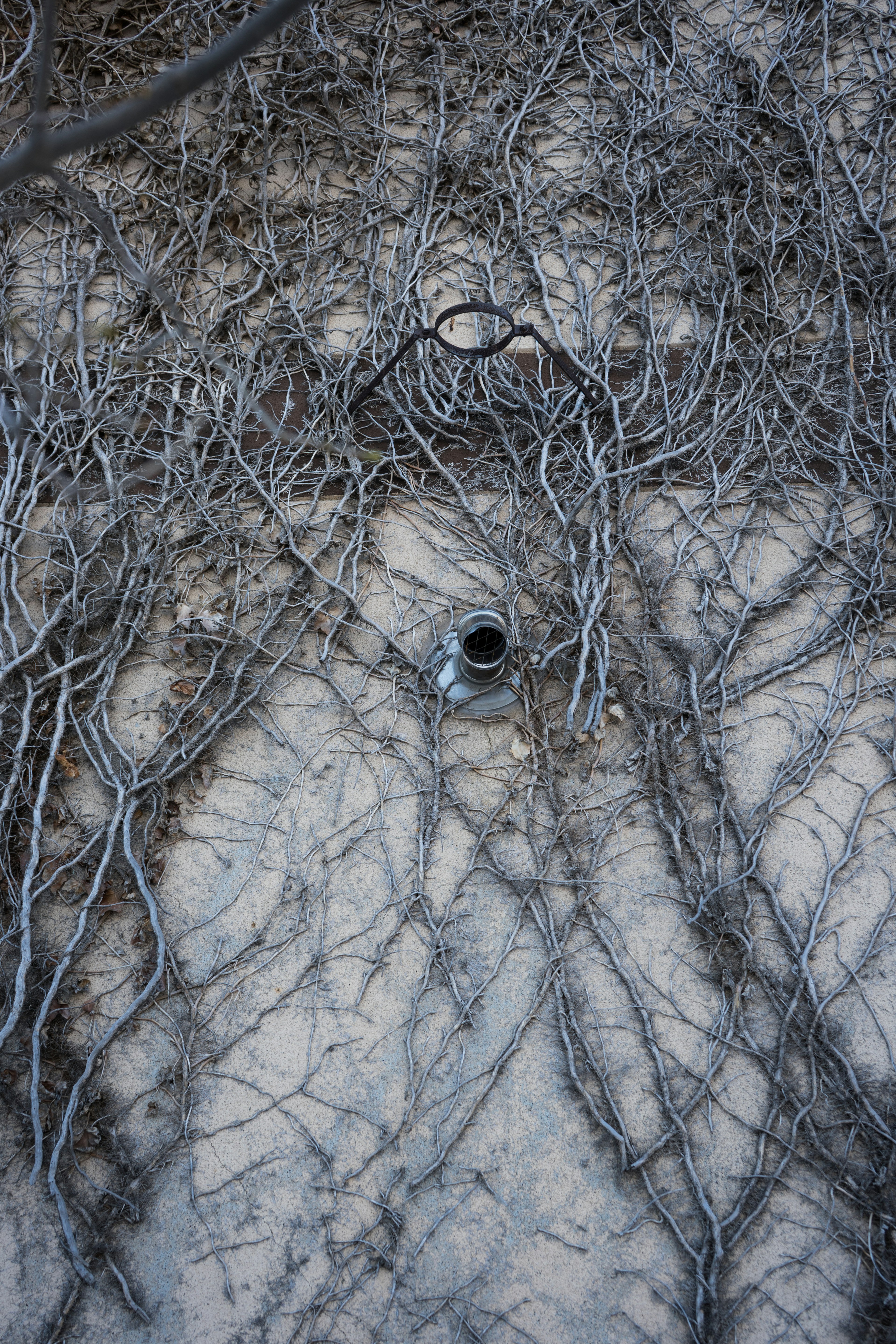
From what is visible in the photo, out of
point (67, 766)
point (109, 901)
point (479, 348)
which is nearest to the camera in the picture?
point (109, 901)

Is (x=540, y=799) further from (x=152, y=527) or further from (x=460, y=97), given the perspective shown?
(x=460, y=97)

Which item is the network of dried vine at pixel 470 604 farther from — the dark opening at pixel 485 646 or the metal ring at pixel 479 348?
the metal ring at pixel 479 348

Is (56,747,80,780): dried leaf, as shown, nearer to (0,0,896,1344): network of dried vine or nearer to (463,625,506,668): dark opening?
(0,0,896,1344): network of dried vine

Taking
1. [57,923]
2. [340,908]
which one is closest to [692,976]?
[340,908]

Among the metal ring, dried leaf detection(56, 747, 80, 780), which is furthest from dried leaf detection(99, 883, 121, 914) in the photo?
the metal ring

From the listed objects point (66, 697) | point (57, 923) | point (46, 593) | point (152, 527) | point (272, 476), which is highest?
point (272, 476)

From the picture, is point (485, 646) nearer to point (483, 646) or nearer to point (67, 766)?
point (483, 646)

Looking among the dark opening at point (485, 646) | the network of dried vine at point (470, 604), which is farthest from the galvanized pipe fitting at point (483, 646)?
the network of dried vine at point (470, 604)

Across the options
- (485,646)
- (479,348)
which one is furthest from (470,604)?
(479,348)
